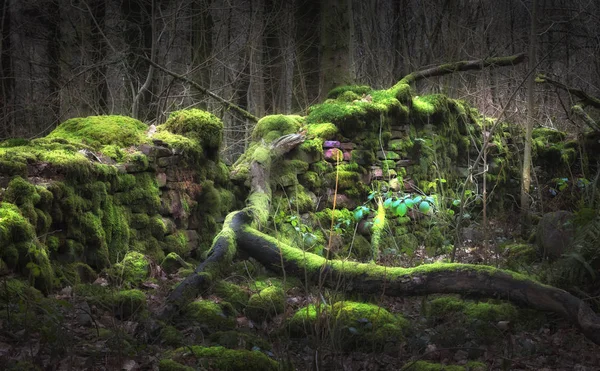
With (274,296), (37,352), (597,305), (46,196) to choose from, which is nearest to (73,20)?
(46,196)

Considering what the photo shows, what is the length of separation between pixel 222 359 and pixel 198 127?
3530 millimetres

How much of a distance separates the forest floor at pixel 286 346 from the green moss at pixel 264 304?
0.07 m

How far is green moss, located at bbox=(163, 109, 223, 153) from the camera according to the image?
5922 mm

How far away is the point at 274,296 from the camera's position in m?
4.34

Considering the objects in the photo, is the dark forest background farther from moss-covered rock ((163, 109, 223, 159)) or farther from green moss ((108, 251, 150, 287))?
green moss ((108, 251, 150, 287))

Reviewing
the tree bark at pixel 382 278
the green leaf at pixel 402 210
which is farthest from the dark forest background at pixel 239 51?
the tree bark at pixel 382 278

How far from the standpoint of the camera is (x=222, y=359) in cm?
292

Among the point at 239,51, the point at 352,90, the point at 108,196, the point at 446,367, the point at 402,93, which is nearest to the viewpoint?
the point at 446,367

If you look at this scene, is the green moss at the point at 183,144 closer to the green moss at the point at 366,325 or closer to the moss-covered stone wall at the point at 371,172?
the moss-covered stone wall at the point at 371,172

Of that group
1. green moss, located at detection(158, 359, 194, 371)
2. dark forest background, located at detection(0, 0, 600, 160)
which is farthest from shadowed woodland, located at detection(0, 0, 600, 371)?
dark forest background, located at detection(0, 0, 600, 160)

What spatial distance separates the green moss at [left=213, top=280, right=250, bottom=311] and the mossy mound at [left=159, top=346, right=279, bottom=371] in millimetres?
1388

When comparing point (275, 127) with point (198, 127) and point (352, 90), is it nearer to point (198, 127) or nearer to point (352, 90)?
point (198, 127)

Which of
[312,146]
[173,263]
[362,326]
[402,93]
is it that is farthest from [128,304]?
[402,93]

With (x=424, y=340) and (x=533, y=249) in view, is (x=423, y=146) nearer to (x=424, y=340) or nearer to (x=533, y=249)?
(x=533, y=249)
